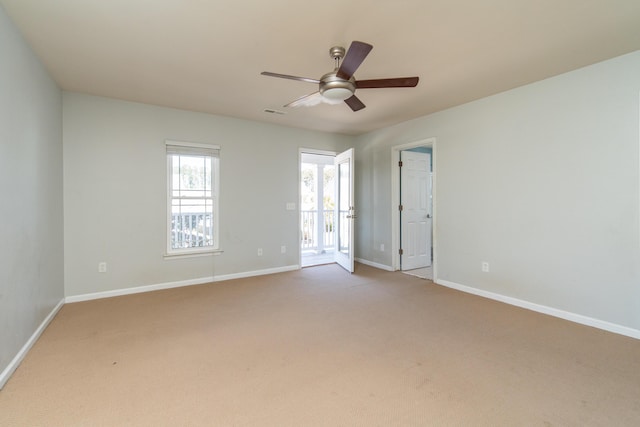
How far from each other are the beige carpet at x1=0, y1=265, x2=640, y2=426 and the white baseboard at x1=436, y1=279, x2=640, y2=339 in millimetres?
110

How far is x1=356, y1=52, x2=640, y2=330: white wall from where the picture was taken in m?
2.50

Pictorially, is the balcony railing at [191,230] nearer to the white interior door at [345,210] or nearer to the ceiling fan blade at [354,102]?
the white interior door at [345,210]

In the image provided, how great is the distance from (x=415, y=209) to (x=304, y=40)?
11.4 ft

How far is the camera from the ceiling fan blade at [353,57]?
5.78 ft

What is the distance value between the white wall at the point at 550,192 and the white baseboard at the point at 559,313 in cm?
4

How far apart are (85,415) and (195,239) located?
Result: 275 centimetres

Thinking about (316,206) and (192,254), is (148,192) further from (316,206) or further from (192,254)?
(316,206)

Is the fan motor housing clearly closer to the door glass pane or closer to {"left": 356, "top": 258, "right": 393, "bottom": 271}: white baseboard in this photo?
the door glass pane

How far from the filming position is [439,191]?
403cm

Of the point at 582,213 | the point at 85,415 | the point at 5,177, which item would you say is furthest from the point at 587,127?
the point at 5,177

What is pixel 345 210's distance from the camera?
4973 millimetres

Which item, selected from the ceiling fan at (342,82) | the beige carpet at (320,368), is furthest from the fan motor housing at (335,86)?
the beige carpet at (320,368)

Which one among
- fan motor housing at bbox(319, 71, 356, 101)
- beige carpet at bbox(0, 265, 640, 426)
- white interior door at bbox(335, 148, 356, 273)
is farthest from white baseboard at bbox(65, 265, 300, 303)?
fan motor housing at bbox(319, 71, 356, 101)

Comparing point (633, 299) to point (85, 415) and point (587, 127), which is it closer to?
point (587, 127)
